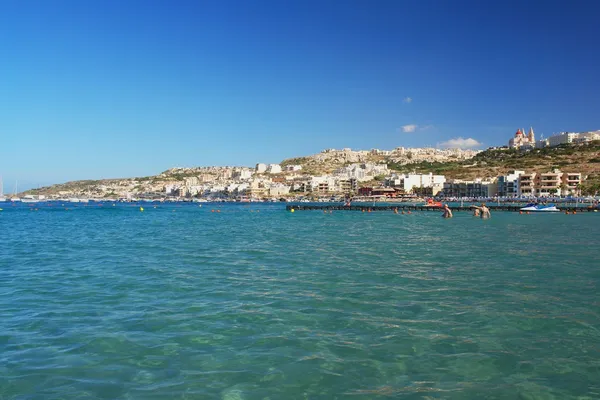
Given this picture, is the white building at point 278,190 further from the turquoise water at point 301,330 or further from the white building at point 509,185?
the turquoise water at point 301,330

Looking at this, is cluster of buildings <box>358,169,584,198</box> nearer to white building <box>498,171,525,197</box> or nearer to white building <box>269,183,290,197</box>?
white building <box>498,171,525,197</box>

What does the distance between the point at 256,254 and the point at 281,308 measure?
10676mm

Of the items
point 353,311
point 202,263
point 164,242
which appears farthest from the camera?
point 164,242

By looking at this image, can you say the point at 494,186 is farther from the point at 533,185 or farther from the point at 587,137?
the point at 587,137

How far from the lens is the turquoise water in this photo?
21.6 feet

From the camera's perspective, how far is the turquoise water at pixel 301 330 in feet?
21.6

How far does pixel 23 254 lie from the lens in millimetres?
22125

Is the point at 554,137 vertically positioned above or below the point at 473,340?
above

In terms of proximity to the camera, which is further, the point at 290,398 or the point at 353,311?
the point at 353,311

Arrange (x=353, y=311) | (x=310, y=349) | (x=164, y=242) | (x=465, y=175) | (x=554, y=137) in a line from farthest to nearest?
(x=554, y=137) < (x=465, y=175) < (x=164, y=242) < (x=353, y=311) < (x=310, y=349)

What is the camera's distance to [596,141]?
176 meters

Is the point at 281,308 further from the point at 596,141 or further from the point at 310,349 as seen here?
the point at 596,141

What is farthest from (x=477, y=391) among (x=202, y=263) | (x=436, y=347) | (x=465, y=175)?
(x=465, y=175)

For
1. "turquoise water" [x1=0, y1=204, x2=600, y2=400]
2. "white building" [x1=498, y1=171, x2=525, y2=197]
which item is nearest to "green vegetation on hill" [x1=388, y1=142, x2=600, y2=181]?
"white building" [x1=498, y1=171, x2=525, y2=197]
